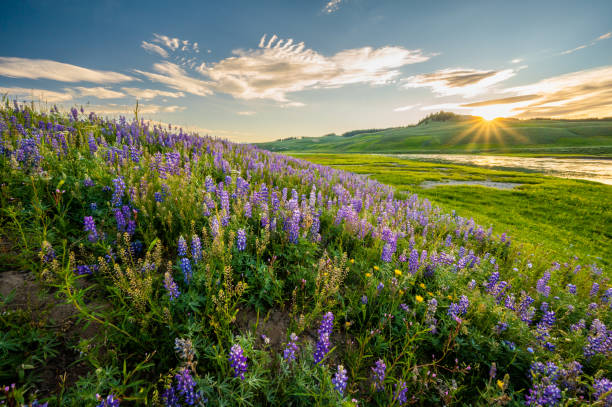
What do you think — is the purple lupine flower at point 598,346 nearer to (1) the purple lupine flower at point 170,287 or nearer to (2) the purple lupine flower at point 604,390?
(2) the purple lupine flower at point 604,390

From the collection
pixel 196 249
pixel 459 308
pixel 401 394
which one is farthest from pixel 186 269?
pixel 459 308

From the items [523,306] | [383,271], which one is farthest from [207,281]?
[523,306]

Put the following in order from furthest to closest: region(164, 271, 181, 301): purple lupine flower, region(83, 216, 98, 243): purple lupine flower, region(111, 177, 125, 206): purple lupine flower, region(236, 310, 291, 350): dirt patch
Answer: region(111, 177, 125, 206): purple lupine flower, region(83, 216, 98, 243): purple lupine flower, region(236, 310, 291, 350): dirt patch, region(164, 271, 181, 301): purple lupine flower

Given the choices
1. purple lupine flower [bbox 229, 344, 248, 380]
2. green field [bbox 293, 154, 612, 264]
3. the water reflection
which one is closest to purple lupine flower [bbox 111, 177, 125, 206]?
purple lupine flower [bbox 229, 344, 248, 380]

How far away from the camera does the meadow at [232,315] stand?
1978mm

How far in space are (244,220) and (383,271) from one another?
2.40 meters

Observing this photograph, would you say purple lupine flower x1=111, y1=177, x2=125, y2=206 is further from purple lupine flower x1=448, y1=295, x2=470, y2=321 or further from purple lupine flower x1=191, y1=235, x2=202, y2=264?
purple lupine flower x1=448, y1=295, x2=470, y2=321

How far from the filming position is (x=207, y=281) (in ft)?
8.54

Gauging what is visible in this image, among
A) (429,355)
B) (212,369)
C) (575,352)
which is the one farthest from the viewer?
(575,352)

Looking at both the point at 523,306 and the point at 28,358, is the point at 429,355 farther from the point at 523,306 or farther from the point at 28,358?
the point at 28,358

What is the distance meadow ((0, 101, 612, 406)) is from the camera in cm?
198

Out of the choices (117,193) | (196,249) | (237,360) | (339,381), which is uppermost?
(117,193)

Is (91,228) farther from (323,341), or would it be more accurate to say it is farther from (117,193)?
(323,341)

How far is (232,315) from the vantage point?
8.14 ft
